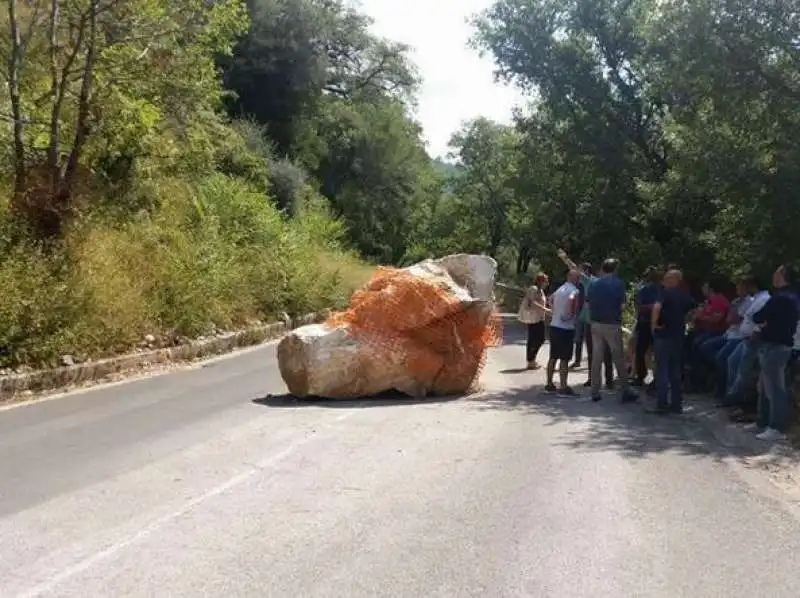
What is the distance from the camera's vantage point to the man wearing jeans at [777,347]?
10375 millimetres

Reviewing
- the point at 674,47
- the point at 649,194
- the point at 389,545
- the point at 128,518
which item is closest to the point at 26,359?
the point at 128,518

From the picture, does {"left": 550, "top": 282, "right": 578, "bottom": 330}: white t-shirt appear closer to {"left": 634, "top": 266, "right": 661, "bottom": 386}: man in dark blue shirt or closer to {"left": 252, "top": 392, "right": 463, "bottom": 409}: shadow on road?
{"left": 634, "top": 266, "right": 661, "bottom": 386}: man in dark blue shirt

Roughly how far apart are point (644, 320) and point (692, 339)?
2.91 ft

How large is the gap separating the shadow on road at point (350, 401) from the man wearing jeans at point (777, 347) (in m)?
4.60

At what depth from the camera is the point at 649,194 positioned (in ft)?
77.7

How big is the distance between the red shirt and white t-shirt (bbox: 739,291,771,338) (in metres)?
1.55

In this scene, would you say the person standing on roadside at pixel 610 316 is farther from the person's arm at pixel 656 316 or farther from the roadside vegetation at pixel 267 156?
the roadside vegetation at pixel 267 156

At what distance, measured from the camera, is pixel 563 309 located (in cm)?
1441

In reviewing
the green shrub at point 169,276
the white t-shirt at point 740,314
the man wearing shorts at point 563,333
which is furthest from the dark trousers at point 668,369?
the green shrub at point 169,276

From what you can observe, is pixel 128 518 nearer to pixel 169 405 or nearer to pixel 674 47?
pixel 169 405

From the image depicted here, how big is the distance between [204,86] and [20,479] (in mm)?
13033

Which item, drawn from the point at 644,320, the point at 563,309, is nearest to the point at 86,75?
the point at 563,309

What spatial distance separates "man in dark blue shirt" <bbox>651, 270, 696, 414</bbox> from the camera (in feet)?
40.3

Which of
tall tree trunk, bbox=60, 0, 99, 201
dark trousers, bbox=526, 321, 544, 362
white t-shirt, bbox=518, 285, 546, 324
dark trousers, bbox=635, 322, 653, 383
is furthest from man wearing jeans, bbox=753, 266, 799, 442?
tall tree trunk, bbox=60, 0, 99, 201
